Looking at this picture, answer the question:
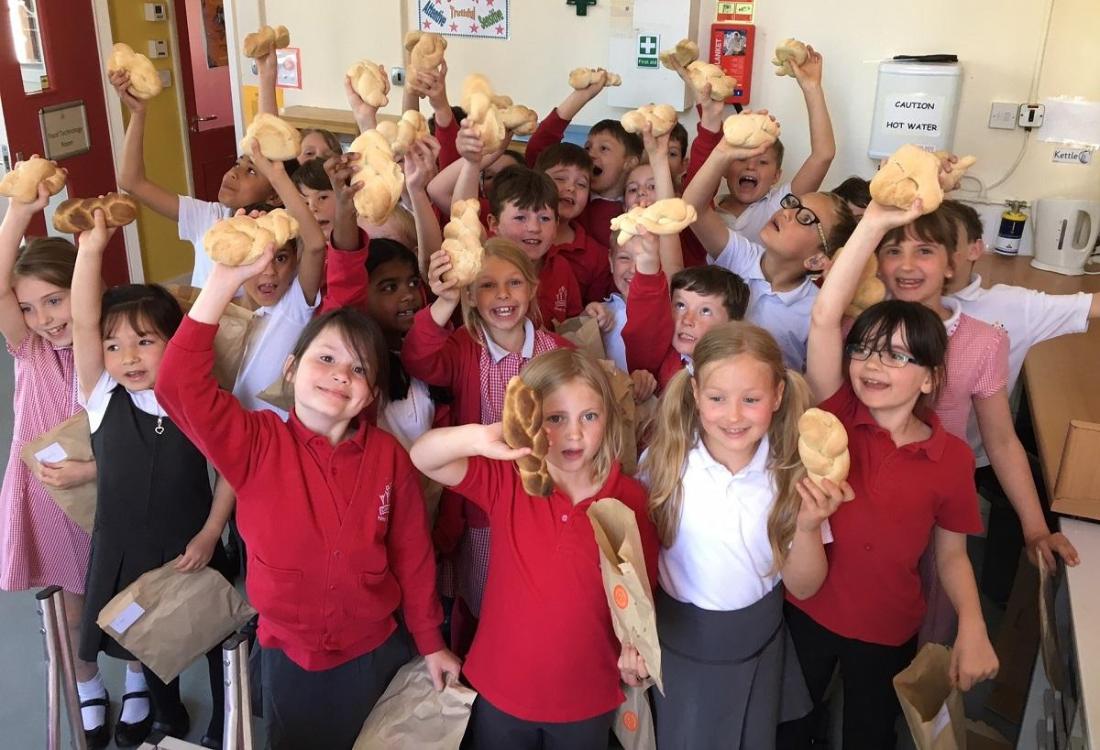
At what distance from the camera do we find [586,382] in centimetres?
169

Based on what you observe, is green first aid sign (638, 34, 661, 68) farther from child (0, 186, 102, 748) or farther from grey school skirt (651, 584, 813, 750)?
grey school skirt (651, 584, 813, 750)

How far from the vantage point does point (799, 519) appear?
163 centimetres

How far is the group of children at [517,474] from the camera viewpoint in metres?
1.70

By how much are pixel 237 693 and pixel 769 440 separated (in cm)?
109

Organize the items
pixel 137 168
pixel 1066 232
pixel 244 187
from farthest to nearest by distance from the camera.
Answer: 1. pixel 1066 232
2. pixel 244 187
3. pixel 137 168

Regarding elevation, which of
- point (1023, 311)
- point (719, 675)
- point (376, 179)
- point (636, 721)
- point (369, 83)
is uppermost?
point (369, 83)

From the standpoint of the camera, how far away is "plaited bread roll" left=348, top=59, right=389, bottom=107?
2459 millimetres

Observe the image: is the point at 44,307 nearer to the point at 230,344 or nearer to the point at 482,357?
the point at 230,344

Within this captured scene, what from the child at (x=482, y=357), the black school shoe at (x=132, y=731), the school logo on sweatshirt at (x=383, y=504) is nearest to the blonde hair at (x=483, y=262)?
the child at (x=482, y=357)

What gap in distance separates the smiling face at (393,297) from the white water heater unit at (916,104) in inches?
93.0

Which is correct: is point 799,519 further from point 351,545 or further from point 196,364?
point 196,364

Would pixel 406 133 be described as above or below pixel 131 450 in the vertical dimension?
above

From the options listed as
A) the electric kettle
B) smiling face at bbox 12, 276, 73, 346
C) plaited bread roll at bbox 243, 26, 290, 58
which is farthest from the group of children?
the electric kettle

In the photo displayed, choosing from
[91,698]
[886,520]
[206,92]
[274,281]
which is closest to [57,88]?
[206,92]
